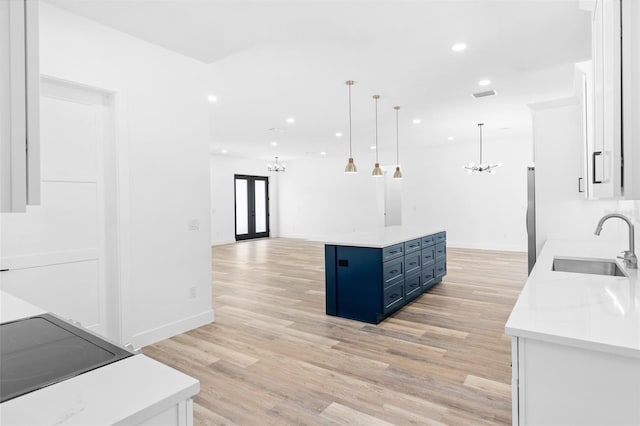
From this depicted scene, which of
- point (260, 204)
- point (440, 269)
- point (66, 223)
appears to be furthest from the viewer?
point (260, 204)

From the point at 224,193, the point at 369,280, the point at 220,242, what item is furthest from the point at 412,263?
the point at 224,193

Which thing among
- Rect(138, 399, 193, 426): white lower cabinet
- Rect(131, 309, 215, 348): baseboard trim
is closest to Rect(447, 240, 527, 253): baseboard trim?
Rect(131, 309, 215, 348): baseboard trim

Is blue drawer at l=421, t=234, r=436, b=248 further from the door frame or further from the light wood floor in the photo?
the door frame

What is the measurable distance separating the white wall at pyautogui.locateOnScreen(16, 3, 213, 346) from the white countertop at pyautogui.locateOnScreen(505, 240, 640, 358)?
9.93 ft

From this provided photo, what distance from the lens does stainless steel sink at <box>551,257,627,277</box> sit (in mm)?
2596

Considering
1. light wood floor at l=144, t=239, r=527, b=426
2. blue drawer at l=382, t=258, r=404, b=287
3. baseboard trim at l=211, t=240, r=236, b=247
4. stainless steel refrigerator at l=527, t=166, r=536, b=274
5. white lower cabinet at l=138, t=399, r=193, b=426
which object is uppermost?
stainless steel refrigerator at l=527, t=166, r=536, b=274

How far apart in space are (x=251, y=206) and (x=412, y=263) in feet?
28.1

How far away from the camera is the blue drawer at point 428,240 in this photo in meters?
5.01

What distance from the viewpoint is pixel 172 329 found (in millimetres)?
3533

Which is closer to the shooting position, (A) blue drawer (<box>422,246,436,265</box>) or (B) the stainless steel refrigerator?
(B) the stainless steel refrigerator

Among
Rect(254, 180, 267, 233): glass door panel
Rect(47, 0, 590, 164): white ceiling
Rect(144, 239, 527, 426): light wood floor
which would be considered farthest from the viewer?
Rect(254, 180, 267, 233): glass door panel

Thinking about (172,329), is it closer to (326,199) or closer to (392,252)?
(392,252)

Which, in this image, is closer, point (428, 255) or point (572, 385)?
point (572, 385)

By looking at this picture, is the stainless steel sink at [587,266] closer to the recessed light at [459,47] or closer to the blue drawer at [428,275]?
the recessed light at [459,47]
